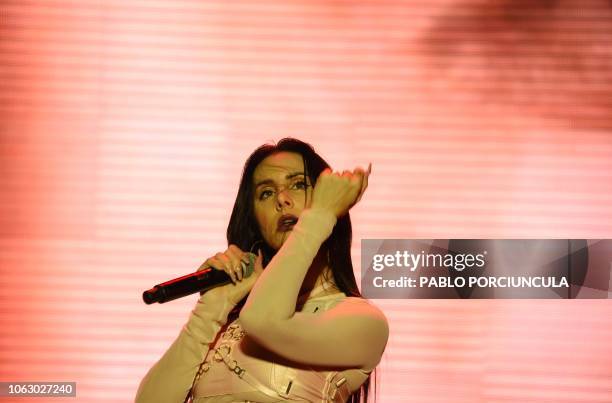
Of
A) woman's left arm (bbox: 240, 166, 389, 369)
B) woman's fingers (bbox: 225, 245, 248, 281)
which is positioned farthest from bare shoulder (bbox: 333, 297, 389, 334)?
woman's fingers (bbox: 225, 245, 248, 281)

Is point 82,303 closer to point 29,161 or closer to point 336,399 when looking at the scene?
point 29,161

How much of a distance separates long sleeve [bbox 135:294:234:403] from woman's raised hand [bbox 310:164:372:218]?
37cm

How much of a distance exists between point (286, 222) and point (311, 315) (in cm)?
25

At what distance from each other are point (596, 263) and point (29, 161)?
77.7 inches

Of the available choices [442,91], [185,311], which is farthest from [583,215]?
[185,311]

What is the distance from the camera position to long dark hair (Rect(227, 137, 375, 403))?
1.85 m

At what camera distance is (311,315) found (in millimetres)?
1620

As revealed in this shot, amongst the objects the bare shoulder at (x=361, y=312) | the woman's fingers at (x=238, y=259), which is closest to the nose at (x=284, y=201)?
the woman's fingers at (x=238, y=259)

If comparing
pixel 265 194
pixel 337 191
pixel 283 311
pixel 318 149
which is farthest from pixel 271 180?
pixel 318 149

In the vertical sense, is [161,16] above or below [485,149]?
above

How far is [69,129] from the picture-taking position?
295 cm

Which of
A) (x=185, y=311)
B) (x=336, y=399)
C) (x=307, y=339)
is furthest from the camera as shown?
(x=185, y=311)

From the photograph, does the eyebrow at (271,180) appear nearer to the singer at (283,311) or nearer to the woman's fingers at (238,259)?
the singer at (283,311)

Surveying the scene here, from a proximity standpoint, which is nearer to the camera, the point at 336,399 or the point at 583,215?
the point at 336,399
